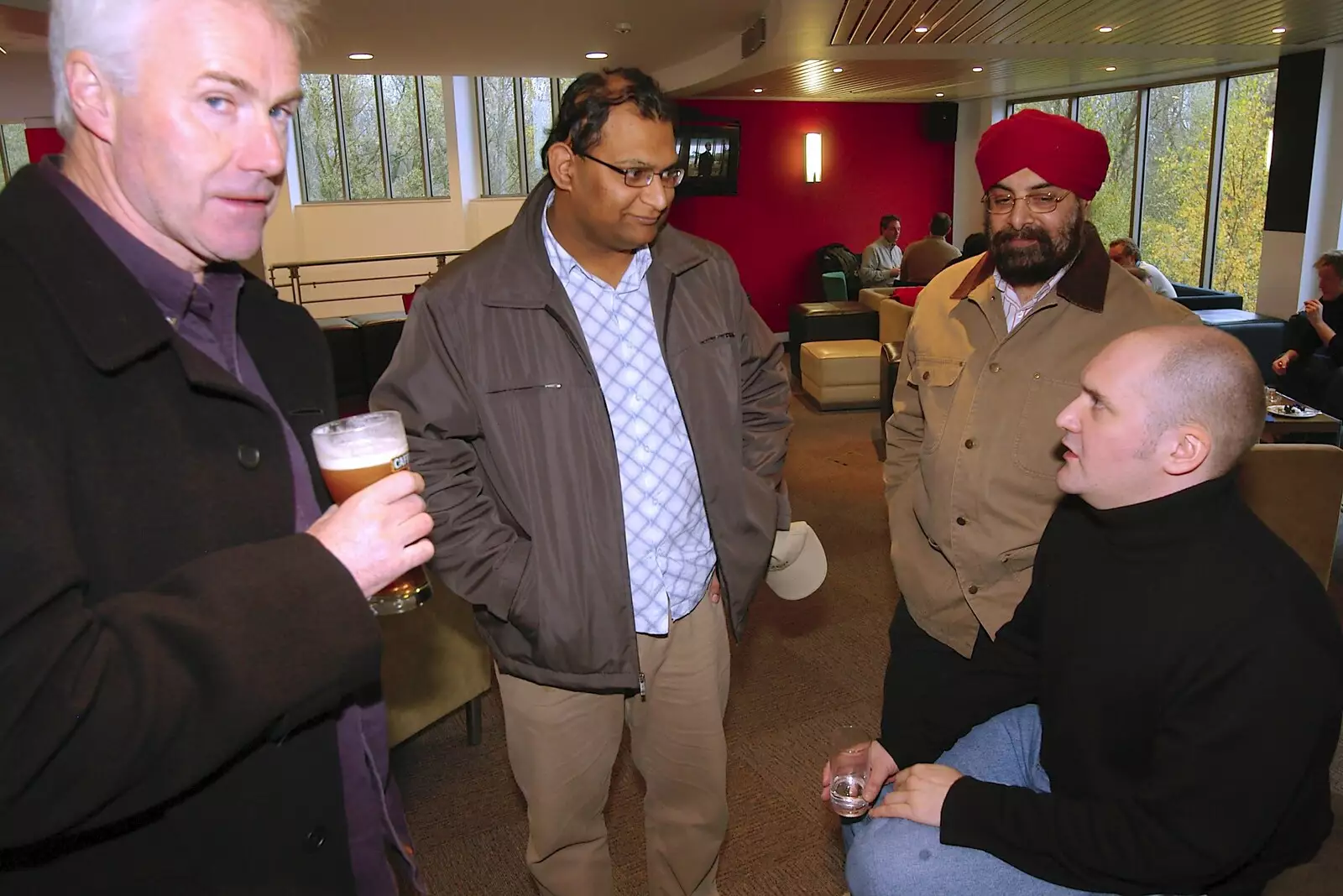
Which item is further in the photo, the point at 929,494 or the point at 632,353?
the point at 929,494

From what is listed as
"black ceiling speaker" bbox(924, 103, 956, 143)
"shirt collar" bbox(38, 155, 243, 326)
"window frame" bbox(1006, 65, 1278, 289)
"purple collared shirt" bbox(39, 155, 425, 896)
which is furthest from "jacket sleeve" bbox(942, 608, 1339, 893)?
Answer: "black ceiling speaker" bbox(924, 103, 956, 143)

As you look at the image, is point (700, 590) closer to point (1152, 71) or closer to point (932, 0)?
point (932, 0)

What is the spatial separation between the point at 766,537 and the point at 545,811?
73 centimetres

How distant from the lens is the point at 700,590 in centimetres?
195

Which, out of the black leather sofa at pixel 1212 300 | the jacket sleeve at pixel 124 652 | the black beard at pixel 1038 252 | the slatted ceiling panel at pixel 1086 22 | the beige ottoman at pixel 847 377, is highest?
the slatted ceiling panel at pixel 1086 22

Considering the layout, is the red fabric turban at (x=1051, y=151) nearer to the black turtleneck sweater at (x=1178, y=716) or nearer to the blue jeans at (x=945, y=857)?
the black turtleneck sweater at (x=1178, y=716)

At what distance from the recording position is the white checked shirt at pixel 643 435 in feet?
5.94

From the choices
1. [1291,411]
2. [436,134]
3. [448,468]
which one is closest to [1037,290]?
[448,468]

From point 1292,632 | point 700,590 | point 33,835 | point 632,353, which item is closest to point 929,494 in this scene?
point 700,590

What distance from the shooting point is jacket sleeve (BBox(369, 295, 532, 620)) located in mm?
1708

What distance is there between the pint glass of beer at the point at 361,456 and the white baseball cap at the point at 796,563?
1240 millimetres

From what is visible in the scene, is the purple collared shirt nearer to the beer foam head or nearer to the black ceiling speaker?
the beer foam head

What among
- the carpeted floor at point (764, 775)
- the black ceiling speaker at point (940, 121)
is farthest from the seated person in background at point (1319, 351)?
the black ceiling speaker at point (940, 121)

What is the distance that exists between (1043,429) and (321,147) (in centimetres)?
1394
